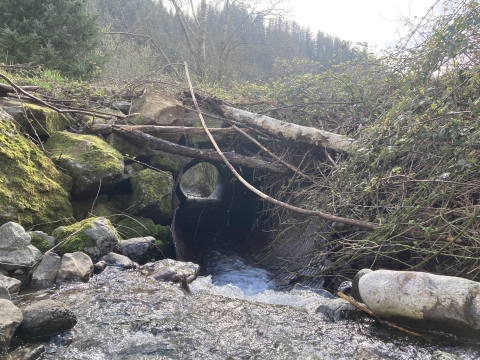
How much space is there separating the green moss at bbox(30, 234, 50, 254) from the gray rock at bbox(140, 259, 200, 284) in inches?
42.7

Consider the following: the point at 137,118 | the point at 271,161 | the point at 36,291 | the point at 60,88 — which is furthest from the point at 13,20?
the point at 36,291

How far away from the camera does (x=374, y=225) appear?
161 inches

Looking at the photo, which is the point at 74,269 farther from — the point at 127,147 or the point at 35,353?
the point at 127,147

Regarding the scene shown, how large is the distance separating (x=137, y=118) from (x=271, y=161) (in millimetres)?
2792

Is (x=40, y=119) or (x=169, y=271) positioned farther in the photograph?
(x=40, y=119)

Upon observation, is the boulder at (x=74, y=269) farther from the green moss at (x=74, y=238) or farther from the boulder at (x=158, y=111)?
the boulder at (x=158, y=111)

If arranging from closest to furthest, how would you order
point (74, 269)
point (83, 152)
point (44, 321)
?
point (44, 321)
point (74, 269)
point (83, 152)

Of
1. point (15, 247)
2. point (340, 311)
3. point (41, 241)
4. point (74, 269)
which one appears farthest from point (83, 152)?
point (340, 311)

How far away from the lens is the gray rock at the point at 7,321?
7.45 feet

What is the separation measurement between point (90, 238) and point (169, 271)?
3.46 ft

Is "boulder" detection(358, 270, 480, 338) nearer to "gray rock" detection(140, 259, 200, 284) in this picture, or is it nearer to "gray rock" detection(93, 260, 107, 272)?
"gray rock" detection(140, 259, 200, 284)

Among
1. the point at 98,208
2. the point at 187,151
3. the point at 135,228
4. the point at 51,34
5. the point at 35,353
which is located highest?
the point at 51,34

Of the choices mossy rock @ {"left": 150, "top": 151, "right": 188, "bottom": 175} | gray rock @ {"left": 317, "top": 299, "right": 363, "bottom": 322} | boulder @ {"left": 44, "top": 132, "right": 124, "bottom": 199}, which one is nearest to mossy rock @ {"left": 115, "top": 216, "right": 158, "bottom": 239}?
boulder @ {"left": 44, "top": 132, "right": 124, "bottom": 199}

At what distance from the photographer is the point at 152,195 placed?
6133mm
